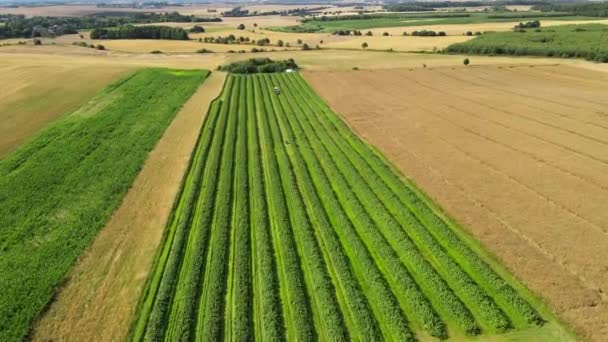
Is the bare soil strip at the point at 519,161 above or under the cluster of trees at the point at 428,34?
under

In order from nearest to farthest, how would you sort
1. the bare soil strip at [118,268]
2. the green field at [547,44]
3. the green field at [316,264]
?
1. the green field at [316,264]
2. the bare soil strip at [118,268]
3. the green field at [547,44]

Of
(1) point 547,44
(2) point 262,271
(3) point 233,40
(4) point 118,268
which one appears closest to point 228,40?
(3) point 233,40

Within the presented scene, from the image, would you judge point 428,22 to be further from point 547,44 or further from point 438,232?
point 438,232

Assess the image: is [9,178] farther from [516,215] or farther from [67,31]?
[67,31]

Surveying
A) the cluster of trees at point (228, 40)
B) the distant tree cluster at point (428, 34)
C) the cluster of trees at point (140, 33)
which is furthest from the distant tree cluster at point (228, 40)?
the distant tree cluster at point (428, 34)

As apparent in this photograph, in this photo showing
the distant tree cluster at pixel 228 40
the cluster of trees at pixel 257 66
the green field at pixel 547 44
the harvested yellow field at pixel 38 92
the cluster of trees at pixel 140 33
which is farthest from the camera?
the cluster of trees at pixel 140 33

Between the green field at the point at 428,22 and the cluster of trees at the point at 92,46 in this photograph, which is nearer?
the cluster of trees at the point at 92,46

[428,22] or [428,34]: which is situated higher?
[428,22]

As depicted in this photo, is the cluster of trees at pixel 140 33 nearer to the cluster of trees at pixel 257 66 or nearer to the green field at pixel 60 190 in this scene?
the cluster of trees at pixel 257 66

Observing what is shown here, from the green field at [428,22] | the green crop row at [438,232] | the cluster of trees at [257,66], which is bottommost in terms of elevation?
the green crop row at [438,232]
